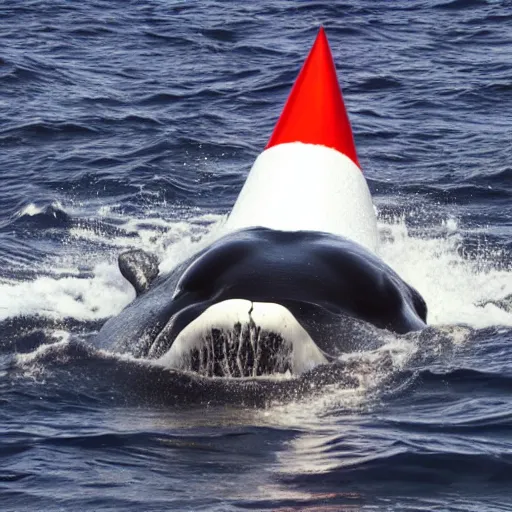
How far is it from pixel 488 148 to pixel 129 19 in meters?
13.2

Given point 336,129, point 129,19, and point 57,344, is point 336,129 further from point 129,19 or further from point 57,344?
point 129,19

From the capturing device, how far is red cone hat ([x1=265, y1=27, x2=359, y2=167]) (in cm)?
1627

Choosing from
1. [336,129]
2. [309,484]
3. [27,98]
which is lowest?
[309,484]

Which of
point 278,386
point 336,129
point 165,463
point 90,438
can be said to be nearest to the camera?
point 165,463

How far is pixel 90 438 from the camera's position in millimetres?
9711

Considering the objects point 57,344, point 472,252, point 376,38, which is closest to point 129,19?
point 376,38

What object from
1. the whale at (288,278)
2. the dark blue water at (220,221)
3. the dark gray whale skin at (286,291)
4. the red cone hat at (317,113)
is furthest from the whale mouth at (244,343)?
the red cone hat at (317,113)

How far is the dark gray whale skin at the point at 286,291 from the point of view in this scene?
11367 millimetres

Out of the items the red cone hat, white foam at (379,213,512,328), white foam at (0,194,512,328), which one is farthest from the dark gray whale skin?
the red cone hat

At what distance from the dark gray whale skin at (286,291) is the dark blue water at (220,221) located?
30 centimetres

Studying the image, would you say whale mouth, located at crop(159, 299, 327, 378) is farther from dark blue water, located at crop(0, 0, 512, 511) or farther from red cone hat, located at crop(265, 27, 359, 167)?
red cone hat, located at crop(265, 27, 359, 167)

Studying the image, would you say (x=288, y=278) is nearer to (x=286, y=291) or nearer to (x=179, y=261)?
(x=286, y=291)

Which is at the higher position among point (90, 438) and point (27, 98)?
point (27, 98)

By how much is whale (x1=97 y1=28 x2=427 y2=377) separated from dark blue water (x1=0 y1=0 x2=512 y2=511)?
257mm
